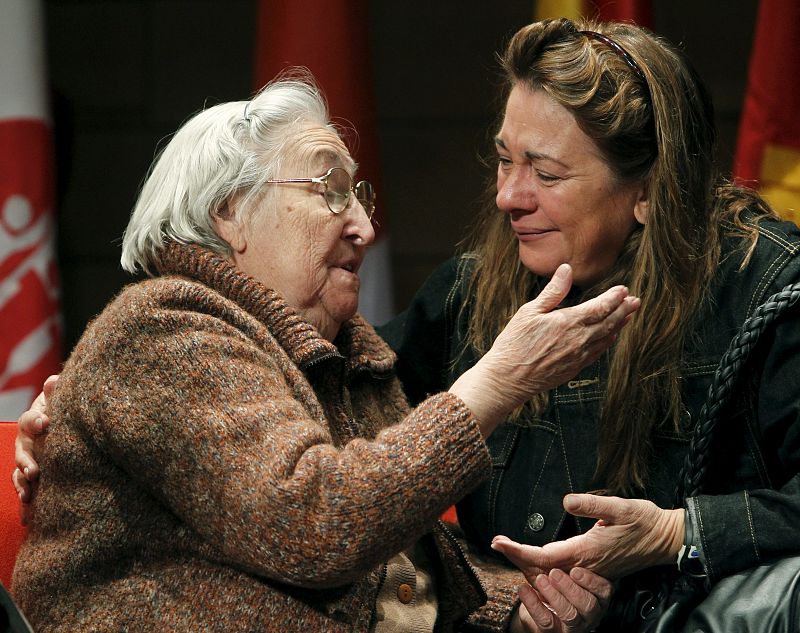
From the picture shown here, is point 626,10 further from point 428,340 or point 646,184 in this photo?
point 428,340

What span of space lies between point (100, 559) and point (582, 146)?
1.17 metres

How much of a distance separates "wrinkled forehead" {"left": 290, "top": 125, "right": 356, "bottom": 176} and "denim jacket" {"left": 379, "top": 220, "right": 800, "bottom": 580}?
562 millimetres

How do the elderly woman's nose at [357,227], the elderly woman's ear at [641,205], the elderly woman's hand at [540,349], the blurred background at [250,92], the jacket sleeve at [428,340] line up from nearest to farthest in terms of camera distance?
the elderly woman's hand at [540,349] → the elderly woman's nose at [357,227] → the elderly woman's ear at [641,205] → the jacket sleeve at [428,340] → the blurred background at [250,92]

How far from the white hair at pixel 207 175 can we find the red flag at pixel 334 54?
97 centimetres

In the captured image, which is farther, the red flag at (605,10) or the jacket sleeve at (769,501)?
the red flag at (605,10)

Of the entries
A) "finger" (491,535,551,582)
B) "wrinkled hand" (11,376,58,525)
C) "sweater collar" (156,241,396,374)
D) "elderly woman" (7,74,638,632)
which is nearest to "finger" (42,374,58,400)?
"wrinkled hand" (11,376,58,525)

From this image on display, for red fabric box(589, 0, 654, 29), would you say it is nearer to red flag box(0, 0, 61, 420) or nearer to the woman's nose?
the woman's nose

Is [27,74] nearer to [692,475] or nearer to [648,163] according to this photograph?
[648,163]

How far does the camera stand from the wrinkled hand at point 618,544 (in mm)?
1871

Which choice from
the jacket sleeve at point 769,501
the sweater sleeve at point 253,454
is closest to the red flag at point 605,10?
the jacket sleeve at point 769,501

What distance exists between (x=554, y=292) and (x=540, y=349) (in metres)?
0.10

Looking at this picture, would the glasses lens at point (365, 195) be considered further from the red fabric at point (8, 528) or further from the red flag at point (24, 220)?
the red flag at point (24, 220)

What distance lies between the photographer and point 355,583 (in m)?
1.78

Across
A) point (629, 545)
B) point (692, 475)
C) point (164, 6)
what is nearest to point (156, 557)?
point (629, 545)
